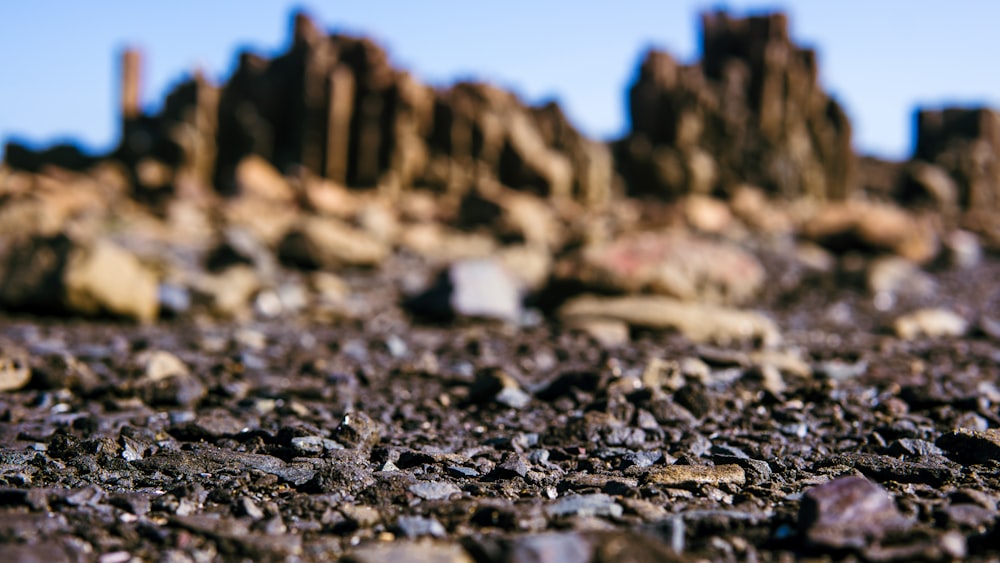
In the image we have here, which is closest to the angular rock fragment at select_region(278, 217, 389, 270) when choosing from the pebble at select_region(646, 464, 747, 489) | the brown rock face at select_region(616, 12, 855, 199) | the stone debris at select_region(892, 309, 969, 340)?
the stone debris at select_region(892, 309, 969, 340)

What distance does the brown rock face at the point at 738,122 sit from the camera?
37.4 metres

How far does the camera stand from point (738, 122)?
4028cm

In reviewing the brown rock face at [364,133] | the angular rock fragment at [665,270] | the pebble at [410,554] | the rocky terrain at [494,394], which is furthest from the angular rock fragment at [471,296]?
the brown rock face at [364,133]

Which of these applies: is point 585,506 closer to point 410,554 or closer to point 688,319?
point 410,554

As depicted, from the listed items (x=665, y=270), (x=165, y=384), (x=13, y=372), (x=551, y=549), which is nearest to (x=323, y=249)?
(x=665, y=270)

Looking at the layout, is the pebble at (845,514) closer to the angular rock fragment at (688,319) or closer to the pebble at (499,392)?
the pebble at (499,392)

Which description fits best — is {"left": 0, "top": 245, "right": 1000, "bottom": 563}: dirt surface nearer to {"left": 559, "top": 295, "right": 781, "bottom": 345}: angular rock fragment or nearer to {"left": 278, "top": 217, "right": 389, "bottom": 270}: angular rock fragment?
{"left": 559, "top": 295, "right": 781, "bottom": 345}: angular rock fragment

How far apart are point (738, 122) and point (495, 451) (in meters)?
39.9

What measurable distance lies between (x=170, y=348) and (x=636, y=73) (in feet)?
126

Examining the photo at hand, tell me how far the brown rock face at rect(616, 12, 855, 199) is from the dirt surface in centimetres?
3209

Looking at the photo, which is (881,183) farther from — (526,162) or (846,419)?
(846,419)

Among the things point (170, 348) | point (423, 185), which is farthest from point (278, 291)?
point (423, 185)

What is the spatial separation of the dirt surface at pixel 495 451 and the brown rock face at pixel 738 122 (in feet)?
105

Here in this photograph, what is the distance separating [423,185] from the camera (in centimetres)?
3478
